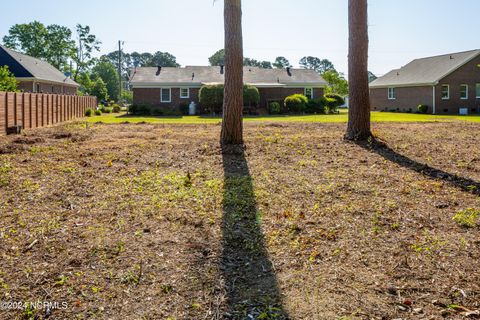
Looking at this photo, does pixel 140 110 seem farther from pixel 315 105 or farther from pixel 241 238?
pixel 241 238

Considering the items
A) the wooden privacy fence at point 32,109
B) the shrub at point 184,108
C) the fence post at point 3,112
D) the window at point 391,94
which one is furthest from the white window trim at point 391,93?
the fence post at point 3,112

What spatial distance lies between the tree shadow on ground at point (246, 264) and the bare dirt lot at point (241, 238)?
17mm

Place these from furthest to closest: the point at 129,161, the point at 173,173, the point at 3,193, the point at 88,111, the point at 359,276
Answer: the point at 88,111
the point at 129,161
the point at 173,173
the point at 3,193
the point at 359,276

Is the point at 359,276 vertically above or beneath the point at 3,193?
beneath

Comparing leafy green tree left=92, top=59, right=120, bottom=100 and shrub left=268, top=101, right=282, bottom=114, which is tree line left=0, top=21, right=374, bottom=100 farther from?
shrub left=268, top=101, right=282, bottom=114

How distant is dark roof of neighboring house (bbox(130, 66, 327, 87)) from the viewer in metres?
34.5

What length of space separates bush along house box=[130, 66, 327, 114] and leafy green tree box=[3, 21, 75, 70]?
32.7m

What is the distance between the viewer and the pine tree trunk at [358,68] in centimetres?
1073

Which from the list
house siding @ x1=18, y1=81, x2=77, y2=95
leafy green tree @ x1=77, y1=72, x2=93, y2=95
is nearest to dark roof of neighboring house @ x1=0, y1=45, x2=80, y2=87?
house siding @ x1=18, y1=81, x2=77, y2=95

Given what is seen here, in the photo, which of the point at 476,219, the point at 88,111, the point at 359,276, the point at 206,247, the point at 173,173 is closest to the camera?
the point at 359,276

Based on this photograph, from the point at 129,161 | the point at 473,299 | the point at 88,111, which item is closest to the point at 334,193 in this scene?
the point at 473,299

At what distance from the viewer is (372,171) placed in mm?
7414

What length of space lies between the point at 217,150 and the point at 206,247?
5331 mm

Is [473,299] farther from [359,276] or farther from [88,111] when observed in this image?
[88,111]
